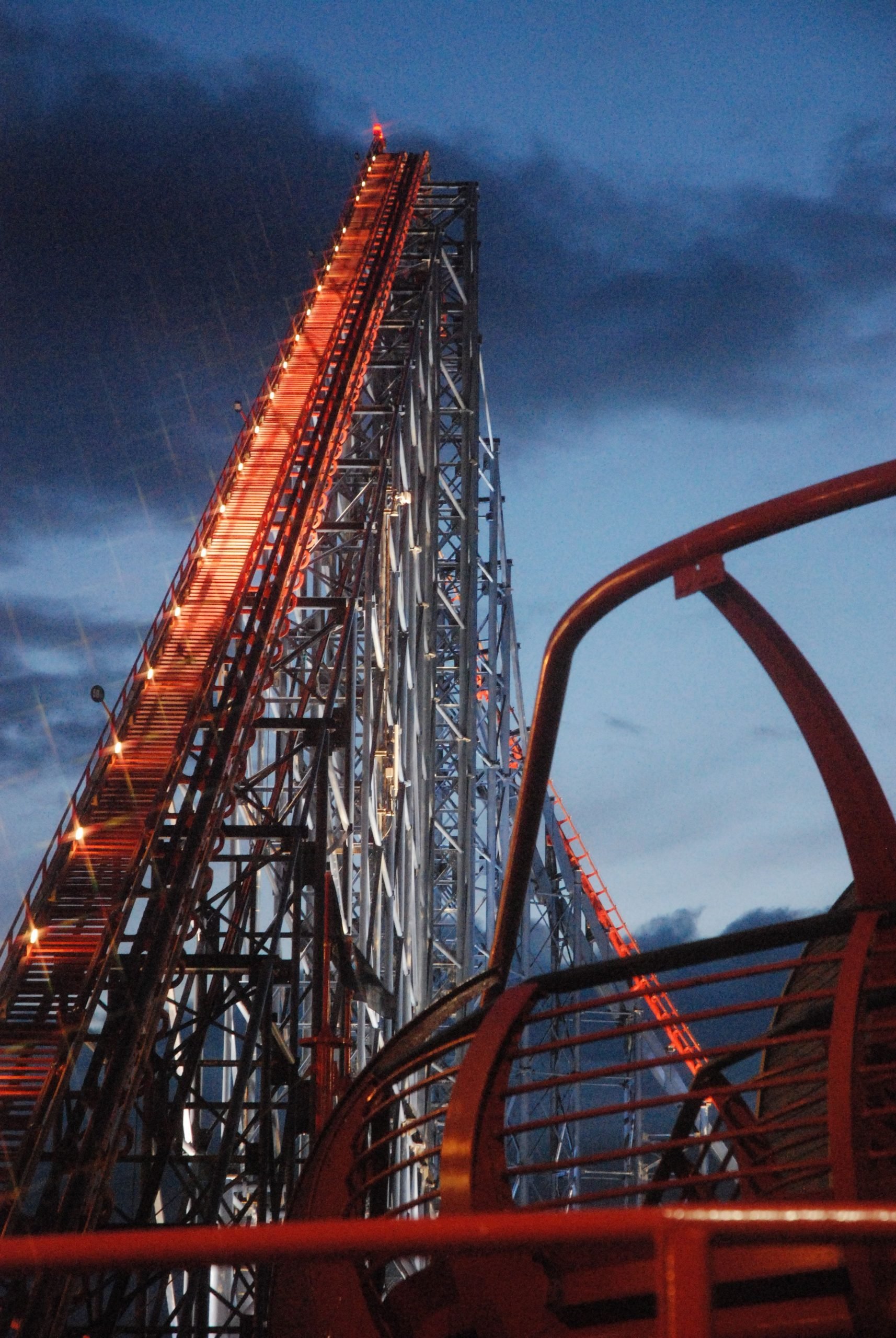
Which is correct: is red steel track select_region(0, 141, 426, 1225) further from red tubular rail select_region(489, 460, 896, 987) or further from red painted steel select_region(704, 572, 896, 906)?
red painted steel select_region(704, 572, 896, 906)

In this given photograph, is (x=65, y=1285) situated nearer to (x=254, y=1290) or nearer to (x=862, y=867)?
(x=254, y=1290)

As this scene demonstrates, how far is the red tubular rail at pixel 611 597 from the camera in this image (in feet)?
15.2

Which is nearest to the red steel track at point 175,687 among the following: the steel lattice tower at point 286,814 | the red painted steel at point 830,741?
the steel lattice tower at point 286,814

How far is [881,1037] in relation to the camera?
478 cm

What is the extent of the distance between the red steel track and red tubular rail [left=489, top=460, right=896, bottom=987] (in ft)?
16.5

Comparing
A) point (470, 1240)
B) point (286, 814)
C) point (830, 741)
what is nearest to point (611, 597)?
point (830, 741)

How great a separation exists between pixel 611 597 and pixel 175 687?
31.2 ft

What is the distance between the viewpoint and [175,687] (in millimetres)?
14055

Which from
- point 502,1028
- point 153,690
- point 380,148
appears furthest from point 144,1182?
point 380,148

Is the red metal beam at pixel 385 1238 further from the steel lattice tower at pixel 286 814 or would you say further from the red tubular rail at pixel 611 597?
the steel lattice tower at pixel 286 814

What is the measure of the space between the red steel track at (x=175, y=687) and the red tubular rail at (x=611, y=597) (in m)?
5.04

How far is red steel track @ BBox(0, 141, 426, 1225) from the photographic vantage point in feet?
33.4

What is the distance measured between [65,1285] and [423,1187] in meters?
10.5

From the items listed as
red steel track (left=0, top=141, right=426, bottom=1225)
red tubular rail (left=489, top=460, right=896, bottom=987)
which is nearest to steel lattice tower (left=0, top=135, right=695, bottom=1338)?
red steel track (left=0, top=141, right=426, bottom=1225)
